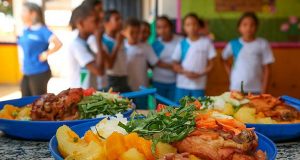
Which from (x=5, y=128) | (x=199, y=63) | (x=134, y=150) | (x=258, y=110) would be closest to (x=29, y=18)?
(x=199, y=63)

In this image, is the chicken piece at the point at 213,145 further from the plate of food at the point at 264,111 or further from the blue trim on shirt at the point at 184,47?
the blue trim on shirt at the point at 184,47

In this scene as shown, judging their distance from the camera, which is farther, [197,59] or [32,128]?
[197,59]

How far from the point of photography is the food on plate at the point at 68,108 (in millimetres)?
A: 1631

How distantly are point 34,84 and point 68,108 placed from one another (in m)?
2.89

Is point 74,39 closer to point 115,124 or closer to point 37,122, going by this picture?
point 37,122

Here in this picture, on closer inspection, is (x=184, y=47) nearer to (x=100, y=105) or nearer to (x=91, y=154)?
(x=100, y=105)

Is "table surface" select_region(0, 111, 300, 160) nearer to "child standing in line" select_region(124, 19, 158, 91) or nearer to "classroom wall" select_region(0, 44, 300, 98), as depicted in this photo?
"child standing in line" select_region(124, 19, 158, 91)

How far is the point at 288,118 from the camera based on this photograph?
163 centimetres

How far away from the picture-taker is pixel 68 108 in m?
1.66

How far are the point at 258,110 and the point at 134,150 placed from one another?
83cm

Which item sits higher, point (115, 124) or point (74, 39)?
point (74, 39)

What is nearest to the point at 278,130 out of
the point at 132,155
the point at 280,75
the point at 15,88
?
the point at 132,155

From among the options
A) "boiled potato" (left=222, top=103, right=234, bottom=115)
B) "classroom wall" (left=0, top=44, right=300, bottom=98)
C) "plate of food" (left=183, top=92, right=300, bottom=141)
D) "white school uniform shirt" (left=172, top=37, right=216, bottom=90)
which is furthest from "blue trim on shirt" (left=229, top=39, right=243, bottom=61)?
"boiled potato" (left=222, top=103, right=234, bottom=115)

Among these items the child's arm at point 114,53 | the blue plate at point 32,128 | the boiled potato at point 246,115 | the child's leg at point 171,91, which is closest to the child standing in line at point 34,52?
the child's arm at point 114,53
